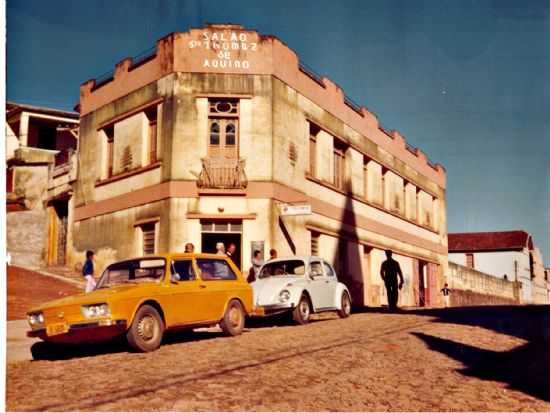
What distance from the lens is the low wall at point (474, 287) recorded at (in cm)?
3888

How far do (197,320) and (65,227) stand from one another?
16.1m

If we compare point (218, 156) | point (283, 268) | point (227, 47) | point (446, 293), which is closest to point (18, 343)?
point (283, 268)

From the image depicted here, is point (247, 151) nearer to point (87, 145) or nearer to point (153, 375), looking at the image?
point (87, 145)

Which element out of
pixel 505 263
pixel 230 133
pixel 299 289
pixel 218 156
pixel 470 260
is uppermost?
pixel 230 133

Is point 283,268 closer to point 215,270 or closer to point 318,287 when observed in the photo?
point 318,287

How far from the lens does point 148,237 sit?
20047 millimetres

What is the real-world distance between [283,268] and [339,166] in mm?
11557

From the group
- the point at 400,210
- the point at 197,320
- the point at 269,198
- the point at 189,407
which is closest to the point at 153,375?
the point at 189,407

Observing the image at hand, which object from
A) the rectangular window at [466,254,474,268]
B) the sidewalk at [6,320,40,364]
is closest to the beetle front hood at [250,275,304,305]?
the sidewalk at [6,320,40,364]

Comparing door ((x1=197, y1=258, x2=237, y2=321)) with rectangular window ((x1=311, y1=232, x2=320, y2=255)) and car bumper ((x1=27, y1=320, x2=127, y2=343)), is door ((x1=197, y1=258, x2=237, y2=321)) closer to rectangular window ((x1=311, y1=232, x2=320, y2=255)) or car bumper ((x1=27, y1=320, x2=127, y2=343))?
car bumper ((x1=27, y1=320, x2=127, y2=343))

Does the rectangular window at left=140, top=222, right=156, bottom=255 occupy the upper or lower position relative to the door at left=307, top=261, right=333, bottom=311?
upper

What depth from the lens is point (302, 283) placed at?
43.7 ft

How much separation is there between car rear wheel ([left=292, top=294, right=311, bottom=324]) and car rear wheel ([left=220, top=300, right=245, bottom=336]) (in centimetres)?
209

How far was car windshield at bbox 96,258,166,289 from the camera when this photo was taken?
964 cm
